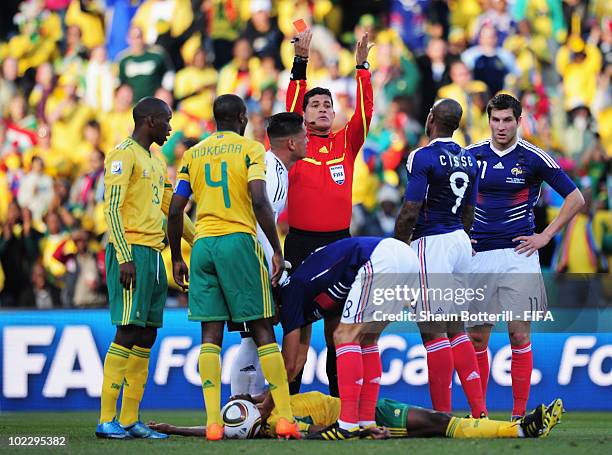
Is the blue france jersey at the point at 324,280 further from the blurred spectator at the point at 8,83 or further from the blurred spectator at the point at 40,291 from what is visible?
the blurred spectator at the point at 8,83

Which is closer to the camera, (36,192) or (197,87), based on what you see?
(36,192)

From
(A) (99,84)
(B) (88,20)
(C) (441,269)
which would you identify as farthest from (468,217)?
(B) (88,20)

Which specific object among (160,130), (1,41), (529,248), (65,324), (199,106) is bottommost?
(65,324)

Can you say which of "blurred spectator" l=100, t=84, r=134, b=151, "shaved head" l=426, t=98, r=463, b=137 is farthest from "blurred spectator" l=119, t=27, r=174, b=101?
"shaved head" l=426, t=98, r=463, b=137

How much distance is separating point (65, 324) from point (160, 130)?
3348mm

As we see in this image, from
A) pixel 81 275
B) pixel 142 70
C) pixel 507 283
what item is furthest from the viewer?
pixel 142 70

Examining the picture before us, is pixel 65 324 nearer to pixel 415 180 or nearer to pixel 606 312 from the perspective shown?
pixel 415 180

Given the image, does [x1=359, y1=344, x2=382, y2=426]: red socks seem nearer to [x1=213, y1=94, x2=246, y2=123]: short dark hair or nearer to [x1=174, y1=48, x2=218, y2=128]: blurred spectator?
[x1=213, y1=94, x2=246, y2=123]: short dark hair

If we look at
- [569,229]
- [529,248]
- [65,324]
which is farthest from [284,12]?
[529,248]

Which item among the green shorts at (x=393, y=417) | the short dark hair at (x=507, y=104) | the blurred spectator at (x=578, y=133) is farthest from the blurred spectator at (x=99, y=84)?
the green shorts at (x=393, y=417)

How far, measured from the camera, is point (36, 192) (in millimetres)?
13680

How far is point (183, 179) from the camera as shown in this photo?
7070 mm

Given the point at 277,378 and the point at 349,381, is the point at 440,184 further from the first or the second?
the point at 277,378

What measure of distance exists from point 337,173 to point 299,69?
86 centimetres
